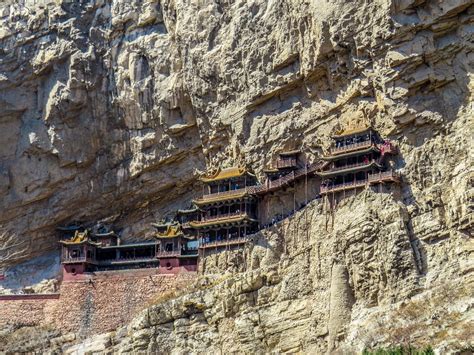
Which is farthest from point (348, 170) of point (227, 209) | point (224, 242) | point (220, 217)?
point (220, 217)

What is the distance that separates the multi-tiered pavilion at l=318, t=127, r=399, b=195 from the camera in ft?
167

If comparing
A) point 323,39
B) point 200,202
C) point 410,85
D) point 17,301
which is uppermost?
point 323,39

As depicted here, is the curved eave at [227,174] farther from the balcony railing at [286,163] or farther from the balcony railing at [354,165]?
the balcony railing at [354,165]

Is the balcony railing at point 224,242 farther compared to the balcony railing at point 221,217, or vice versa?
the balcony railing at point 221,217

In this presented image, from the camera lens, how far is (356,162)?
5266cm

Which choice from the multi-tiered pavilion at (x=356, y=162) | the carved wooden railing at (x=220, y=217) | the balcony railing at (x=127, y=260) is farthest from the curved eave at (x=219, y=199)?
the multi-tiered pavilion at (x=356, y=162)

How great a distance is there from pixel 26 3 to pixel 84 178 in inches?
476

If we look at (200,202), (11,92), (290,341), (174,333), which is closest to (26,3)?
(11,92)

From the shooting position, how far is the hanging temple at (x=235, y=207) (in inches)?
2041

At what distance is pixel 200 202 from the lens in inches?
2298

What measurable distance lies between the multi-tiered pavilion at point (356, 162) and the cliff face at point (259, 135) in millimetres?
918

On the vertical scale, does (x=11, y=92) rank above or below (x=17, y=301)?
above

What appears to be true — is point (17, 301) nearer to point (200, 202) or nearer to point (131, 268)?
point (131, 268)

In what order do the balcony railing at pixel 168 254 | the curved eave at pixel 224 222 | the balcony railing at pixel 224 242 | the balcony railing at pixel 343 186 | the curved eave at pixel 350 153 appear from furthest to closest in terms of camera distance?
1. the balcony railing at pixel 168 254
2. the curved eave at pixel 224 222
3. the balcony railing at pixel 224 242
4. the curved eave at pixel 350 153
5. the balcony railing at pixel 343 186
